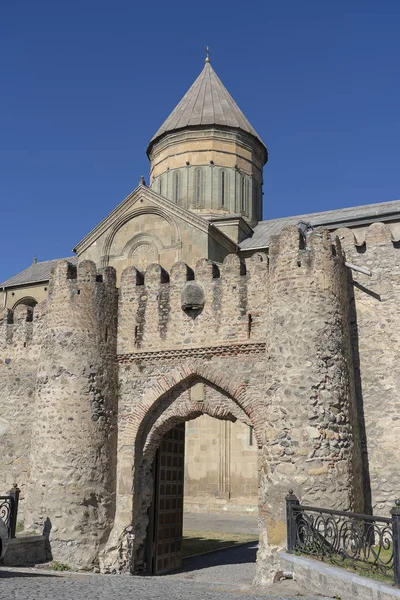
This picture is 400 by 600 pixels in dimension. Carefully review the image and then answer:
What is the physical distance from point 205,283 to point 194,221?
38.2 feet

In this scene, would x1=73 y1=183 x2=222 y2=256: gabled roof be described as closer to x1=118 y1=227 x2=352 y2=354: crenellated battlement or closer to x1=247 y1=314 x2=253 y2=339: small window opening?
x1=118 y1=227 x2=352 y2=354: crenellated battlement

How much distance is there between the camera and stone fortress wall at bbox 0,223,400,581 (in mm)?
10195

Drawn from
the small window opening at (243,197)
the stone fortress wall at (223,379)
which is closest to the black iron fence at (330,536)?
the stone fortress wall at (223,379)

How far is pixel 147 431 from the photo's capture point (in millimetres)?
12133

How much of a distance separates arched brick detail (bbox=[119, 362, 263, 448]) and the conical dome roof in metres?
20.0

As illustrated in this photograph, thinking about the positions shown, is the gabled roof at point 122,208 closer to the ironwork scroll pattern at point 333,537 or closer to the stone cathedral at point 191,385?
the stone cathedral at point 191,385

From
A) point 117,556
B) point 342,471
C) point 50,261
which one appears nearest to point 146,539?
point 117,556

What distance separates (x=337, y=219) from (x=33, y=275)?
15430mm

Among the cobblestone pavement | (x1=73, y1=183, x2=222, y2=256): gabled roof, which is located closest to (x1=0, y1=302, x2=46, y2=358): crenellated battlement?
the cobblestone pavement

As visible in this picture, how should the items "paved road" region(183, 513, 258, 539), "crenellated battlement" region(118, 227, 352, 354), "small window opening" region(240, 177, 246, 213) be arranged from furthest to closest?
"small window opening" region(240, 177, 246, 213) < "paved road" region(183, 513, 258, 539) < "crenellated battlement" region(118, 227, 352, 354)

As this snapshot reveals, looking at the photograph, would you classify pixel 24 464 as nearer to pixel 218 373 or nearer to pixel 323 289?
pixel 218 373

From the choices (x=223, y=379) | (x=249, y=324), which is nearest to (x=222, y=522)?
(x=223, y=379)

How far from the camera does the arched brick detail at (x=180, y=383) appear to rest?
11136 mm

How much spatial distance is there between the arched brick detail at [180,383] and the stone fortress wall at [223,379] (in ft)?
0.09
